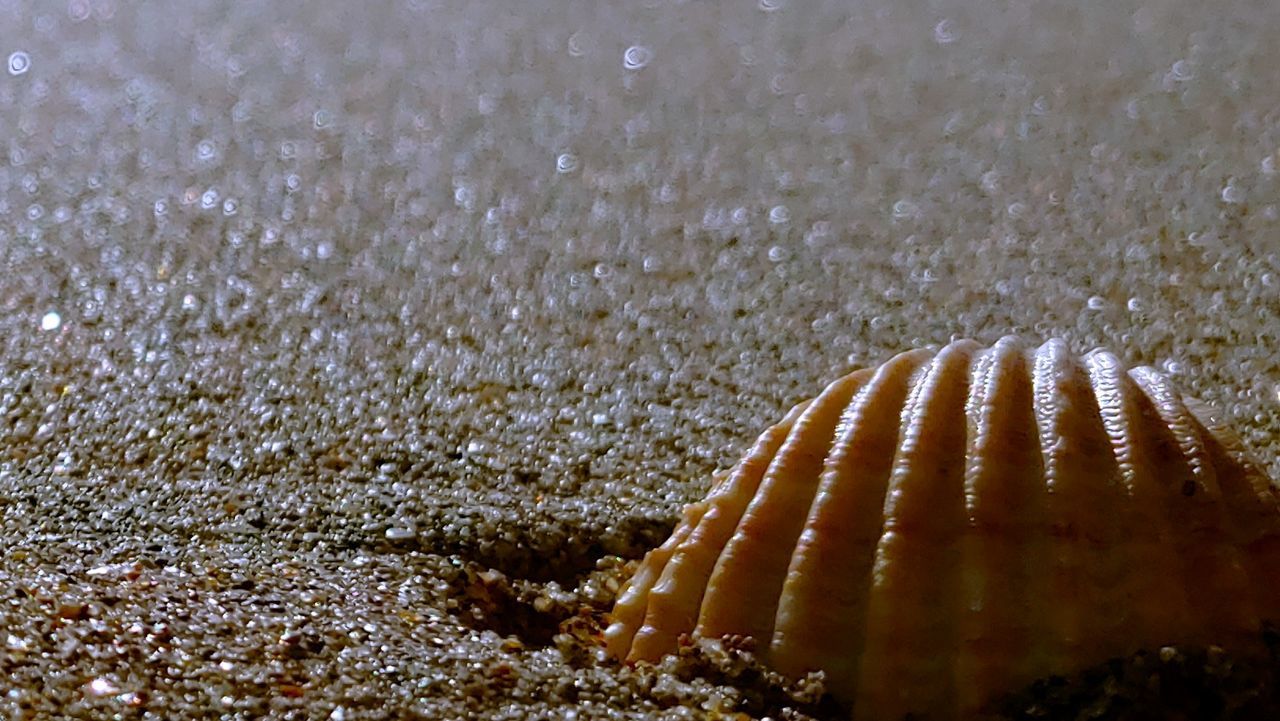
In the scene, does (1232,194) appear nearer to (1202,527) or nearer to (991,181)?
(991,181)

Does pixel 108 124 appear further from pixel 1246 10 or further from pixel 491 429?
pixel 1246 10

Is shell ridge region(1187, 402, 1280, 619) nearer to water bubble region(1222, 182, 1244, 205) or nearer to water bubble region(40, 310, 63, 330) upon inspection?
water bubble region(1222, 182, 1244, 205)

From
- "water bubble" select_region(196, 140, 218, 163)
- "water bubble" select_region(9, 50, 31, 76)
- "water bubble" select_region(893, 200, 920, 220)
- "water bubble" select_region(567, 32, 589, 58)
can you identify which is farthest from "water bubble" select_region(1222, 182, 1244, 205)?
"water bubble" select_region(9, 50, 31, 76)

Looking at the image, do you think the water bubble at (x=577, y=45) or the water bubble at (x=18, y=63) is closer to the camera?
the water bubble at (x=577, y=45)

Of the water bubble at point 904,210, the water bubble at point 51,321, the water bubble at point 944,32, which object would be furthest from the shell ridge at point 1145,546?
the water bubble at point 944,32

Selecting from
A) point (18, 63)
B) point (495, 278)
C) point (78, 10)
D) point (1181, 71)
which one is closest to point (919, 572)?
point (495, 278)

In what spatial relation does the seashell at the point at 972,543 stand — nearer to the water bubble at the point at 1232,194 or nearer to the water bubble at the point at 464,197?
the water bubble at the point at 1232,194
